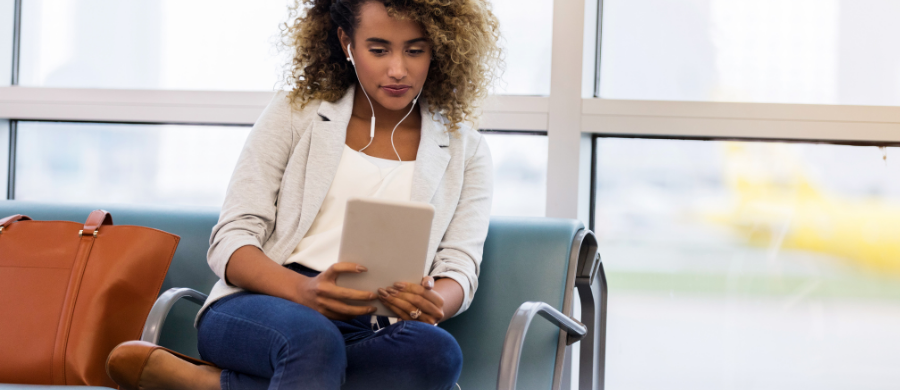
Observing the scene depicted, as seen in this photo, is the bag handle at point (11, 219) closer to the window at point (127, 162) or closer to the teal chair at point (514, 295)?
the teal chair at point (514, 295)

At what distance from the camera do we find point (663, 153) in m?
1.91

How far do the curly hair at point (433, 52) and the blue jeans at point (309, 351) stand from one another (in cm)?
50

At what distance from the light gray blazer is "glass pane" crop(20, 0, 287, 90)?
0.74 m

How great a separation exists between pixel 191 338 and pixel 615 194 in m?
1.23

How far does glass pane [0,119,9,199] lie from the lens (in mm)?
2119

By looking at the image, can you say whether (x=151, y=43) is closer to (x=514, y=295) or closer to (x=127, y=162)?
(x=127, y=162)

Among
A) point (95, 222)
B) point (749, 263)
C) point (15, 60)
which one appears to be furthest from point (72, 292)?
point (749, 263)

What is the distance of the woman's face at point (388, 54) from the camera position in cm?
128

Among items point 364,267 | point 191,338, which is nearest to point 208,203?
point 191,338

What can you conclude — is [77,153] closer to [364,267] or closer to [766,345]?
[364,267]

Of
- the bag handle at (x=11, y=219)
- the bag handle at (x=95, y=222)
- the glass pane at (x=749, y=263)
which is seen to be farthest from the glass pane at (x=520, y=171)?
the bag handle at (x=11, y=219)

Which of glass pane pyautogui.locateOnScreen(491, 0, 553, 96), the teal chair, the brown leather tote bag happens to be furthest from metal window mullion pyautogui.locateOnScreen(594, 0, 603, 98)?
the brown leather tote bag

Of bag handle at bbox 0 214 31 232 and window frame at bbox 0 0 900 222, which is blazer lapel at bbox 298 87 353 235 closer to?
window frame at bbox 0 0 900 222

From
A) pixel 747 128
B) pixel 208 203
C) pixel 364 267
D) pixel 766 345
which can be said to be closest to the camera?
pixel 364 267
